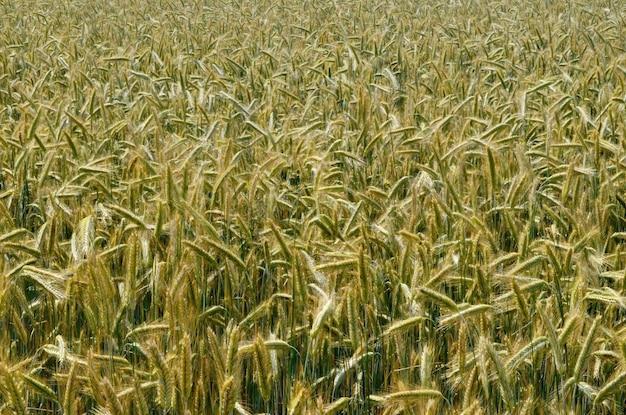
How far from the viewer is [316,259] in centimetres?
279

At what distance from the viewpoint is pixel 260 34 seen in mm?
7945

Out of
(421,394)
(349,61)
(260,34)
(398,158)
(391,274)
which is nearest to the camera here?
(421,394)

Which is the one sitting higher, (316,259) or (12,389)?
(12,389)

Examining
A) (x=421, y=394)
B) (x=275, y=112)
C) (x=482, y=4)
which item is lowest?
(x=482, y=4)

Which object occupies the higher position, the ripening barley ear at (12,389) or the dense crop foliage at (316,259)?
the ripening barley ear at (12,389)

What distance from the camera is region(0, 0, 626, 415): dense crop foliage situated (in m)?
2.02

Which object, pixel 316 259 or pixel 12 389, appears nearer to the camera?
pixel 12 389

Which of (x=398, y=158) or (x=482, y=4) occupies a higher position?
(x=398, y=158)

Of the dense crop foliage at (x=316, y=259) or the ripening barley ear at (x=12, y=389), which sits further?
the dense crop foliage at (x=316, y=259)

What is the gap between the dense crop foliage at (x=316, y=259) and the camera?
202cm

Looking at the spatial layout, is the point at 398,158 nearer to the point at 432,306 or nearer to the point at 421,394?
the point at 432,306

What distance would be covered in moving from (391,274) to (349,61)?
3.72m

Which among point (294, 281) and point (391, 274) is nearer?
point (294, 281)

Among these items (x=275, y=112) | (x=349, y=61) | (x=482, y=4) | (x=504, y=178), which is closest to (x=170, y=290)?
(x=504, y=178)
